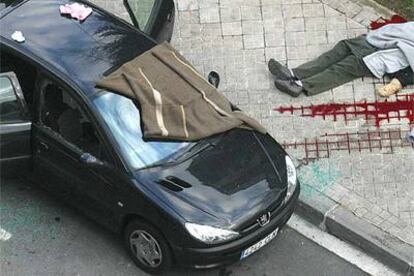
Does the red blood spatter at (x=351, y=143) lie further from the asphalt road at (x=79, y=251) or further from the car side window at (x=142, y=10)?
the car side window at (x=142, y=10)

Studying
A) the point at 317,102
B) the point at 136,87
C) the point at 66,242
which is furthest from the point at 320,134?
the point at 66,242

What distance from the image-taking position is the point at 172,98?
695 centimetres

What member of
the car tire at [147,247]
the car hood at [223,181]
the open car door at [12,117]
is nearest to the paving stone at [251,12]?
the car hood at [223,181]

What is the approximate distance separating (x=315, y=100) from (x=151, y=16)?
189cm

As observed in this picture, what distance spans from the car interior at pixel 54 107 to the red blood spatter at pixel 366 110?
90.8 inches

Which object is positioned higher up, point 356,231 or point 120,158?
point 120,158

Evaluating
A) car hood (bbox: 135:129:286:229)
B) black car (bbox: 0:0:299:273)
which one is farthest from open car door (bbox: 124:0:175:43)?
car hood (bbox: 135:129:286:229)

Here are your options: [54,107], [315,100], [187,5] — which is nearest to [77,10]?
[54,107]

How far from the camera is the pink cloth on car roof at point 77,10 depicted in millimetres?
7387

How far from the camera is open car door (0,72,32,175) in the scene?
23.0ft

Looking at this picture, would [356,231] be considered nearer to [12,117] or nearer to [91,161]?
[91,161]

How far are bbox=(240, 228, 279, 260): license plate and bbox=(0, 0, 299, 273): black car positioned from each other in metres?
0.01

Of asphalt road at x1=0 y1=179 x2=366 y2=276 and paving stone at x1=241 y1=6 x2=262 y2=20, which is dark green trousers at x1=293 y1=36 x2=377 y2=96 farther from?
asphalt road at x1=0 y1=179 x2=366 y2=276

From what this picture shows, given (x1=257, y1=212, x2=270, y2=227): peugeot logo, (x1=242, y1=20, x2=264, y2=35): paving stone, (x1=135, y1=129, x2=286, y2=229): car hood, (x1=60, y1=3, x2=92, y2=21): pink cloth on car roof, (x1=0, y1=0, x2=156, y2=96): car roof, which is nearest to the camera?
(x1=135, y1=129, x2=286, y2=229): car hood
